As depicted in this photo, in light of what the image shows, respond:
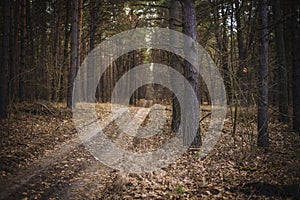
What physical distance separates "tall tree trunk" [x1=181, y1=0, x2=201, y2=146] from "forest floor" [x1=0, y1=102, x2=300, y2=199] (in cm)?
80

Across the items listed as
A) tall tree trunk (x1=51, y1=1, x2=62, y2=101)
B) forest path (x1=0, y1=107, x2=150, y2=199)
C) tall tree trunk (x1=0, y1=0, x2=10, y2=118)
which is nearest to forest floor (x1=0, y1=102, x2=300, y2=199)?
forest path (x1=0, y1=107, x2=150, y2=199)

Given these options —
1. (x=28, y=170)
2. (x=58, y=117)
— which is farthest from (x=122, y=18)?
(x=28, y=170)

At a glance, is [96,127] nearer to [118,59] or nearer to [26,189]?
[26,189]

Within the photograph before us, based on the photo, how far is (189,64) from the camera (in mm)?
8914

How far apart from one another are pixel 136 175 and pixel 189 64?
4.33 m

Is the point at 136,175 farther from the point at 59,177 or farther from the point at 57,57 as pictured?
the point at 57,57

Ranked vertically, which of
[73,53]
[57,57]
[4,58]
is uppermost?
[73,53]

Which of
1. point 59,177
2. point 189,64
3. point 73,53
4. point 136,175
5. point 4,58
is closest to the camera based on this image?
point 59,177

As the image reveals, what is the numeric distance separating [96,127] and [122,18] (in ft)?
38.4

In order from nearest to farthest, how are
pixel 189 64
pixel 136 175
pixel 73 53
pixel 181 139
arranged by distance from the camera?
1. pixel 136 175
2. pixel 189 64
3. pixel 181 139
4. pixel 73 53

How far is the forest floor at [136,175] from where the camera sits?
5.32m

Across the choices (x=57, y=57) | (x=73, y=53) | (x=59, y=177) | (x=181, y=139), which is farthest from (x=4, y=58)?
(x=181, y=139)

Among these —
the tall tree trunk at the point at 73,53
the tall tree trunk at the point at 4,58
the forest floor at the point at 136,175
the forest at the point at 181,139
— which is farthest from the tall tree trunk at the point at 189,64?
the tall tree trunk at the point at 73,53

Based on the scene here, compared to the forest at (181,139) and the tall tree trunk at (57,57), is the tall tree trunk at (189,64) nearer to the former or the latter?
the forest at (181,139)
